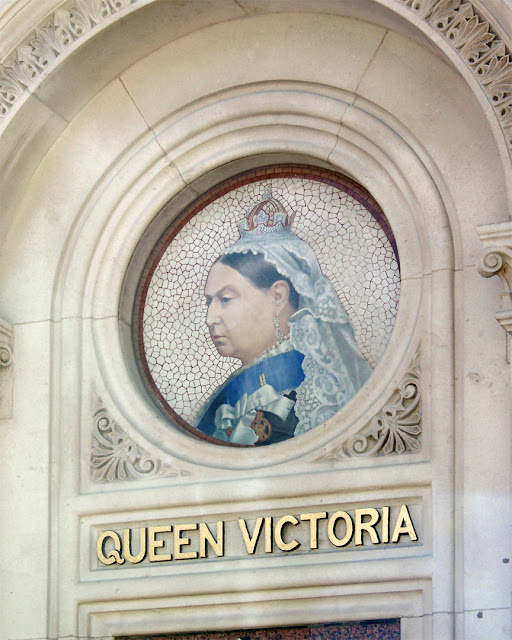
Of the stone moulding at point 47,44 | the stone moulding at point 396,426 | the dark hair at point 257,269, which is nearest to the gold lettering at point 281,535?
the stone moulding at point 396,426

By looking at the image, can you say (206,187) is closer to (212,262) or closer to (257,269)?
(212,262)

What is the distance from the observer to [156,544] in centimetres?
1121

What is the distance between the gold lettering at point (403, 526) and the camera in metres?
10.6

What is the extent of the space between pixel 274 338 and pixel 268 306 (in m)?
0.24

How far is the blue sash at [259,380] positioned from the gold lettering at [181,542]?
2.53 feet

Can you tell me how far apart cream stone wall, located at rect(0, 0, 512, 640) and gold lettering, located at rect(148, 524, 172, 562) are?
63mm

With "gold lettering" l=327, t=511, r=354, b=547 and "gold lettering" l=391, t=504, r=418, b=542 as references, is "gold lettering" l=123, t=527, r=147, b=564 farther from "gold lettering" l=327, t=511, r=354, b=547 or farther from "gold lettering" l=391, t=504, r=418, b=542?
"gold lettering" l=391, t=504, r=418, b=542

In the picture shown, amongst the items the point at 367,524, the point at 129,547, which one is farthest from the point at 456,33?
the point at 129,547

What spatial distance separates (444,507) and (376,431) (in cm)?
72

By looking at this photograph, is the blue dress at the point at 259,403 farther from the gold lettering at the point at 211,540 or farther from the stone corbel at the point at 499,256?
the stone corbel at the point at 499,256

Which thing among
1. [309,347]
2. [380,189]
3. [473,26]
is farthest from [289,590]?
[473,26]

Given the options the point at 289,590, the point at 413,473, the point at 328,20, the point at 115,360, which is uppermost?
the point at 328,20

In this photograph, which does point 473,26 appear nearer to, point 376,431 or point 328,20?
point 328,20

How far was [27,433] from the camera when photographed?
11703 millimetres
